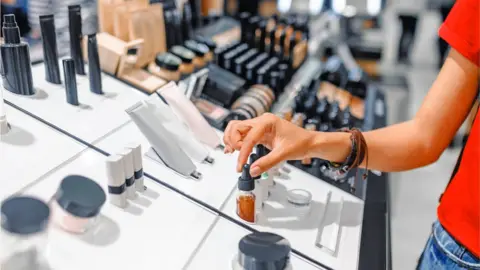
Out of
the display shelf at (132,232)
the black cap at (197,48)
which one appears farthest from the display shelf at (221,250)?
the black cap at (197,48)

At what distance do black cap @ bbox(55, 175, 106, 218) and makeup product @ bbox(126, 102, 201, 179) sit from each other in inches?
12.0

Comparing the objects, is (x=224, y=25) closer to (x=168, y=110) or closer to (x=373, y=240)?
(x=168, y=110)

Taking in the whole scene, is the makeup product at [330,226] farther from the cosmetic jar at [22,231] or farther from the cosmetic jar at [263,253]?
the cosmetic jar at [22,231]

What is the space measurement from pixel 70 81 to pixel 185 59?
0.54 m

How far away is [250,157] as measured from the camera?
105 cm

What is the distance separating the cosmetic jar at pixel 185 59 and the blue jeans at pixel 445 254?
0.95 metres

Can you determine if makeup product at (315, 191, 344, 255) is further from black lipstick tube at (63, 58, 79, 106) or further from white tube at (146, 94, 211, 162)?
black lipstick tube at (63, 58, 79, 106)

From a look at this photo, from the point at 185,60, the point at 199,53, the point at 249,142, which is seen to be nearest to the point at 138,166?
the point at 249,142

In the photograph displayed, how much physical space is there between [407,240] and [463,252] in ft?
5.47

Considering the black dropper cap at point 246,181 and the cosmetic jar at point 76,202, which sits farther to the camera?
the black dropper cap at point 246,181

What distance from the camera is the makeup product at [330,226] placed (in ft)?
3.33

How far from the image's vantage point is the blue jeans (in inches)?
37.6

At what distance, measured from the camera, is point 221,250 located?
2.97ft

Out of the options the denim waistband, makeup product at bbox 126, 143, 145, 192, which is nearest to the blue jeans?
the denim waistband
